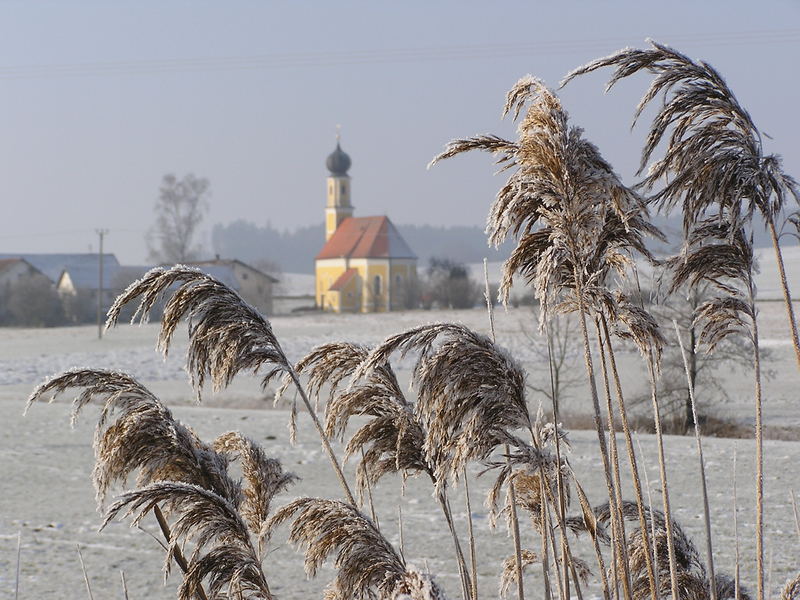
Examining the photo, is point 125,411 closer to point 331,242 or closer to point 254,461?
point 254,461

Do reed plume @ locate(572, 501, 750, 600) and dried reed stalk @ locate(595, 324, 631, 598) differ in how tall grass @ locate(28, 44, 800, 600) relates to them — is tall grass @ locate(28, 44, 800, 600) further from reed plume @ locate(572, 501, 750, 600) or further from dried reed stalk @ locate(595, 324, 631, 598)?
reed plume @ locate(572, 501, 750, 600)

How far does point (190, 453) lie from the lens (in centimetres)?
272

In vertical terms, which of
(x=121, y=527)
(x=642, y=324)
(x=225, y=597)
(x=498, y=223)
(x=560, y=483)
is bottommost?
(x=121, y=527)

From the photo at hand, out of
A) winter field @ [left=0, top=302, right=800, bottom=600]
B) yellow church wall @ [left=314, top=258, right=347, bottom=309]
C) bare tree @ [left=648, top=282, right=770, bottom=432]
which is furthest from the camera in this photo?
yellow church wall @ [left=314, top=258, right=347, bottom=309]

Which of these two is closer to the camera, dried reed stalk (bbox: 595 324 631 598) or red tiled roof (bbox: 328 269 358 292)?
dried reed stalk (bbox: 595 324 631 598)

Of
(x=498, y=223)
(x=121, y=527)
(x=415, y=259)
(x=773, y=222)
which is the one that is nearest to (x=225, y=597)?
(x=498, y=223)

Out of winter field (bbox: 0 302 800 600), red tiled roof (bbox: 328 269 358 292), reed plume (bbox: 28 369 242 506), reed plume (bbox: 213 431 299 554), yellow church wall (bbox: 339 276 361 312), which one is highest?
red tiled roof (bbox: 328 269 358 292)

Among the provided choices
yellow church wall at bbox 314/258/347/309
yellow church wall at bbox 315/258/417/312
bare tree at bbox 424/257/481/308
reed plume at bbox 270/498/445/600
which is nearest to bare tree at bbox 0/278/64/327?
yellow church wall at bbox 315/258/417/312

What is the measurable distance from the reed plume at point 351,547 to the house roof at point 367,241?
7570 cm

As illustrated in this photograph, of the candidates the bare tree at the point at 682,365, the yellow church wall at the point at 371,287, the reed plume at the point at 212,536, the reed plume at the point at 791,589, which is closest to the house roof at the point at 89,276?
the yellow church wall at the point at 371,287

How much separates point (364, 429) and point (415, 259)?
252ft

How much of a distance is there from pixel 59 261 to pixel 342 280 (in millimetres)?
23225

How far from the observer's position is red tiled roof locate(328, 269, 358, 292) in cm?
7744

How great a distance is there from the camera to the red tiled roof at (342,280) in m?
77.4
